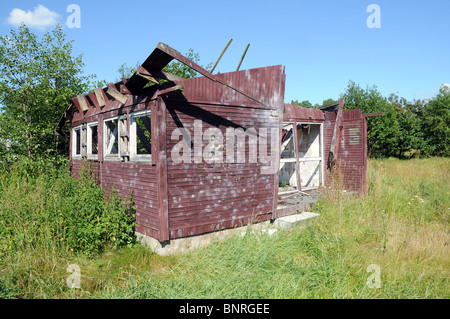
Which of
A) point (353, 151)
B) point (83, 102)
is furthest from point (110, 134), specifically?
point (353, 151)

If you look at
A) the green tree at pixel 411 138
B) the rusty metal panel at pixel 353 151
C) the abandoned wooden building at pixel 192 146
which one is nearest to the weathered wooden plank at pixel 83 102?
the abandoned wooden building at pixel 192 146

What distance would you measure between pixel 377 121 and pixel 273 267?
79.7ft

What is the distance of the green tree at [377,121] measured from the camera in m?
25.2

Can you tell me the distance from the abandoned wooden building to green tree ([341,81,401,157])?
20980mm

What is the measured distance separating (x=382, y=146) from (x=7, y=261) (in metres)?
28.5

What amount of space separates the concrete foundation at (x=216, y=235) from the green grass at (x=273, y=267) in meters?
0.24

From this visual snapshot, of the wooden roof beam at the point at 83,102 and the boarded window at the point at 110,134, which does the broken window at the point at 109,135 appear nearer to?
the boarded window at the point at 110,134

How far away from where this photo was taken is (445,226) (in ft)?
24.6

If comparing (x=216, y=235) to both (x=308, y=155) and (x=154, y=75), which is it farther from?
(x=308, y=155)

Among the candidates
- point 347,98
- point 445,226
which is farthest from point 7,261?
point 347,98

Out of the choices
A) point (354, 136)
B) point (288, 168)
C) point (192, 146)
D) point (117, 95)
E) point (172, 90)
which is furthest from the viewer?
point (288, 168)

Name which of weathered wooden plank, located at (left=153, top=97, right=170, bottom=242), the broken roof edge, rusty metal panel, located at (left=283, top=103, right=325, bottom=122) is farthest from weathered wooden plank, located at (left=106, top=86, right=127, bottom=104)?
rusty metal panel, located at (left=283, top=103, right=325, bottom=122)

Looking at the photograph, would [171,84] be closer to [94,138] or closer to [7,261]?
[7,261]

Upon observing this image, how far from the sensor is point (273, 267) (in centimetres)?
506
